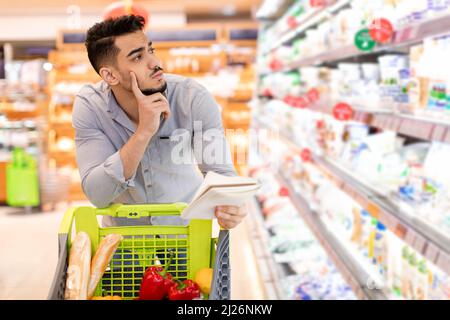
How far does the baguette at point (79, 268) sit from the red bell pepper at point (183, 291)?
7.3 inches

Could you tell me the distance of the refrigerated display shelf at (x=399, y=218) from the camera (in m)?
1.84

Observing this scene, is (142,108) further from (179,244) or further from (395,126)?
(395,126)

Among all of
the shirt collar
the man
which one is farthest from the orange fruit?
the shirt collar

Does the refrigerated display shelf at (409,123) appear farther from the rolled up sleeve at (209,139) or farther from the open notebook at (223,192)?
the open notebook at (223,192)

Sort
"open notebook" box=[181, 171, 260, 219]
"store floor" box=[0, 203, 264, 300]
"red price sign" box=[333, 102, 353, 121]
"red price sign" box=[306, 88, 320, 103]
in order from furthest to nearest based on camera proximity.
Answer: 1. "store floor" box=[0, 203, 264, 300]
2. "red price sign" box=[306, 88, 320, 103]
3. "red price sign" box=[333, 102, 353, 121]
4. "open notebook" box=[181, 171, 260, 219]

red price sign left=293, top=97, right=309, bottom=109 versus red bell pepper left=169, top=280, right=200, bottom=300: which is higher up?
red price sign left=293, top=97, right=309, bottom=109

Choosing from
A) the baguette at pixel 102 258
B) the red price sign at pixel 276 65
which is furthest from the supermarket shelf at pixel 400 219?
the red price sign at pixel 276 65

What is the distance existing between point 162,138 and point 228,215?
1.94ft

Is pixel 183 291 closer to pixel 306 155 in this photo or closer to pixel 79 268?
pixel 79 268

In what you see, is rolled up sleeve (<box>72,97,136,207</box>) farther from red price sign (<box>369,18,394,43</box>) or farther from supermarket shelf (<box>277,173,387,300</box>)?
supermarket shelf (<box>277,173,387,300</box>)

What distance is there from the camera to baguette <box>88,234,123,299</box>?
4.70ft

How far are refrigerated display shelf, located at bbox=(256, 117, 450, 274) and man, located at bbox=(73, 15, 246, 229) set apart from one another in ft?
1.99

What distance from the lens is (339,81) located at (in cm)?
341
